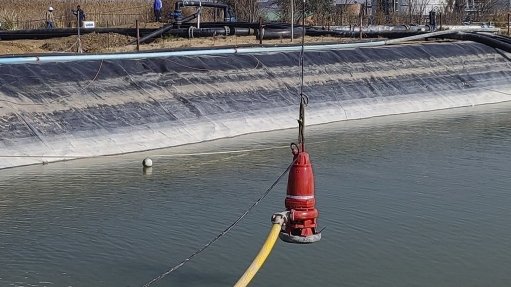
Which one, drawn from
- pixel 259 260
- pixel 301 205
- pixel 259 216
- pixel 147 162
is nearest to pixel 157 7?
pixel 147 162

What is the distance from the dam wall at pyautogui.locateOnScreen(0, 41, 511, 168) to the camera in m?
16.6

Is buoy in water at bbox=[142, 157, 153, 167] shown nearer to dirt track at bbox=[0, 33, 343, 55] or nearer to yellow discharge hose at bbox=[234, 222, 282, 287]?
yellow discharge hose at bbox=[234, 222, 282, 287]

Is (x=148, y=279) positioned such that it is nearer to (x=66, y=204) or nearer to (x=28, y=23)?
(x=66, y=204)

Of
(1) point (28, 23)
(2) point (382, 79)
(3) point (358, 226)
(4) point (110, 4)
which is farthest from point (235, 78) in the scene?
(4) point (110, 4)

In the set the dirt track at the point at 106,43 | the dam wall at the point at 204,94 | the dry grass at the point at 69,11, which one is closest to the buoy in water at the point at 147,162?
the dam wall at the point at 204,94

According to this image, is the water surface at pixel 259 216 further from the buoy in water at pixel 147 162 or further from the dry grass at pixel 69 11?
the dry grass at pixel 69 11

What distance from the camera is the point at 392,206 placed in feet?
41.3

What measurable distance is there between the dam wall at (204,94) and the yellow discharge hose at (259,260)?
8810 millimetres

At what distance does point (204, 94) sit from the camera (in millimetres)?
19922

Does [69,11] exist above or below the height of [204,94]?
above

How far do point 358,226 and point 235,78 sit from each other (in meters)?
10.3

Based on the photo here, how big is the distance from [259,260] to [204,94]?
1273cm

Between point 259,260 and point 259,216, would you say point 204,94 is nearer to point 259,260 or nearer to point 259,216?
point 259,216

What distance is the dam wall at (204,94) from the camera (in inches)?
653
